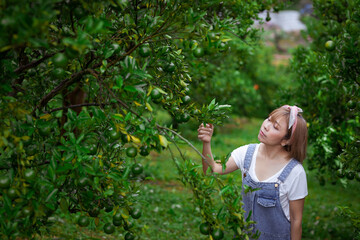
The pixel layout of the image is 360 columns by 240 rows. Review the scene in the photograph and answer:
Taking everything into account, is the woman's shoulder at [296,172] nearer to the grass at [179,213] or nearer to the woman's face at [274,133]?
the woman's face at [274,133]

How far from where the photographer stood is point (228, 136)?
12.3 meters

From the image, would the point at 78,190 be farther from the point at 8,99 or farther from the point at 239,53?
the point at 239,53

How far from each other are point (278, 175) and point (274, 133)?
28cm

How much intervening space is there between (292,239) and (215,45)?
4.96 ft

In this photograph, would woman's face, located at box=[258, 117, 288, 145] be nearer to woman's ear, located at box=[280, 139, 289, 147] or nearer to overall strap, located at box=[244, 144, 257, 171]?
woman's ear, located at box=[280, 139, 289, 147]

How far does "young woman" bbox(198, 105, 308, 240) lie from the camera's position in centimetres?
269

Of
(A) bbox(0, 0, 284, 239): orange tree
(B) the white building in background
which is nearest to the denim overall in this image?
(A) bbox(0, 0, 284, 239): orange tree

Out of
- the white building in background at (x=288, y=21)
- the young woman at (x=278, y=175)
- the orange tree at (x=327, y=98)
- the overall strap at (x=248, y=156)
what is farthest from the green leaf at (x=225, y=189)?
the white building in background at (x=288, y=21)

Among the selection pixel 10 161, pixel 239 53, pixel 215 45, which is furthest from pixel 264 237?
pixel 239 53

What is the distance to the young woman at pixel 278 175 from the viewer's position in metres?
2.69

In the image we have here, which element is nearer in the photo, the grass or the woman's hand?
the woman's hand

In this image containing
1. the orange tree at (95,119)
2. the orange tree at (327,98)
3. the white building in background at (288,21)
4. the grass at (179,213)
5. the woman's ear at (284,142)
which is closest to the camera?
the orange tree at (95,119)

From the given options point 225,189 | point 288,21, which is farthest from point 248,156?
point 288,21

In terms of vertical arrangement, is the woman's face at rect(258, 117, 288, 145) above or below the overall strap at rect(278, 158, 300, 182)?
above
